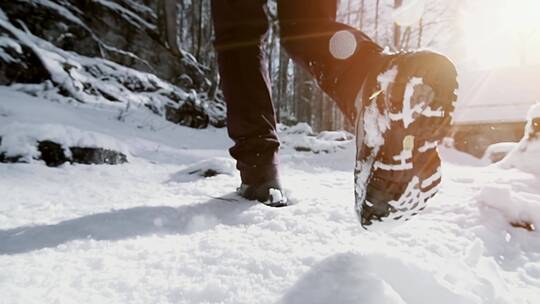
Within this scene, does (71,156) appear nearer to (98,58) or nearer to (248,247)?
(248,247)

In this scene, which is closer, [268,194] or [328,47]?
[328,47]

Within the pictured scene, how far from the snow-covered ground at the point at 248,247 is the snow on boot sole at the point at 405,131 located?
97 millimetres

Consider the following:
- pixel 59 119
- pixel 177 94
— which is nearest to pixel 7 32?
pixel 59 119

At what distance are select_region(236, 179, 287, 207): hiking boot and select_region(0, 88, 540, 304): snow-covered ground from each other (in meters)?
0.06

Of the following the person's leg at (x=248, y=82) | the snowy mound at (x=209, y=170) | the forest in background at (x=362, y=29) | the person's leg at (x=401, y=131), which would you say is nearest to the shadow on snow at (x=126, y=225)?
the person's leg at (x=248, y=82)

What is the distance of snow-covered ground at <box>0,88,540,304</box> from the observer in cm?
59

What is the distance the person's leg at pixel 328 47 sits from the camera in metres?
0.93

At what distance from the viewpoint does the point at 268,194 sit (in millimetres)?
1240

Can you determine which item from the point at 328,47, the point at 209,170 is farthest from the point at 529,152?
the point at 209,170

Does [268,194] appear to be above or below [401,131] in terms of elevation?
below

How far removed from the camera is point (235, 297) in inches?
22.7

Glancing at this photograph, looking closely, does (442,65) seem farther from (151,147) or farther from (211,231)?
(151,147)

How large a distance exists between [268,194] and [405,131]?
0.57 meters

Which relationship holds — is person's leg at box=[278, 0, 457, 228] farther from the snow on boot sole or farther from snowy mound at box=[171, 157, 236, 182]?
snowy mound at box=[171, 157, 236, 182]
